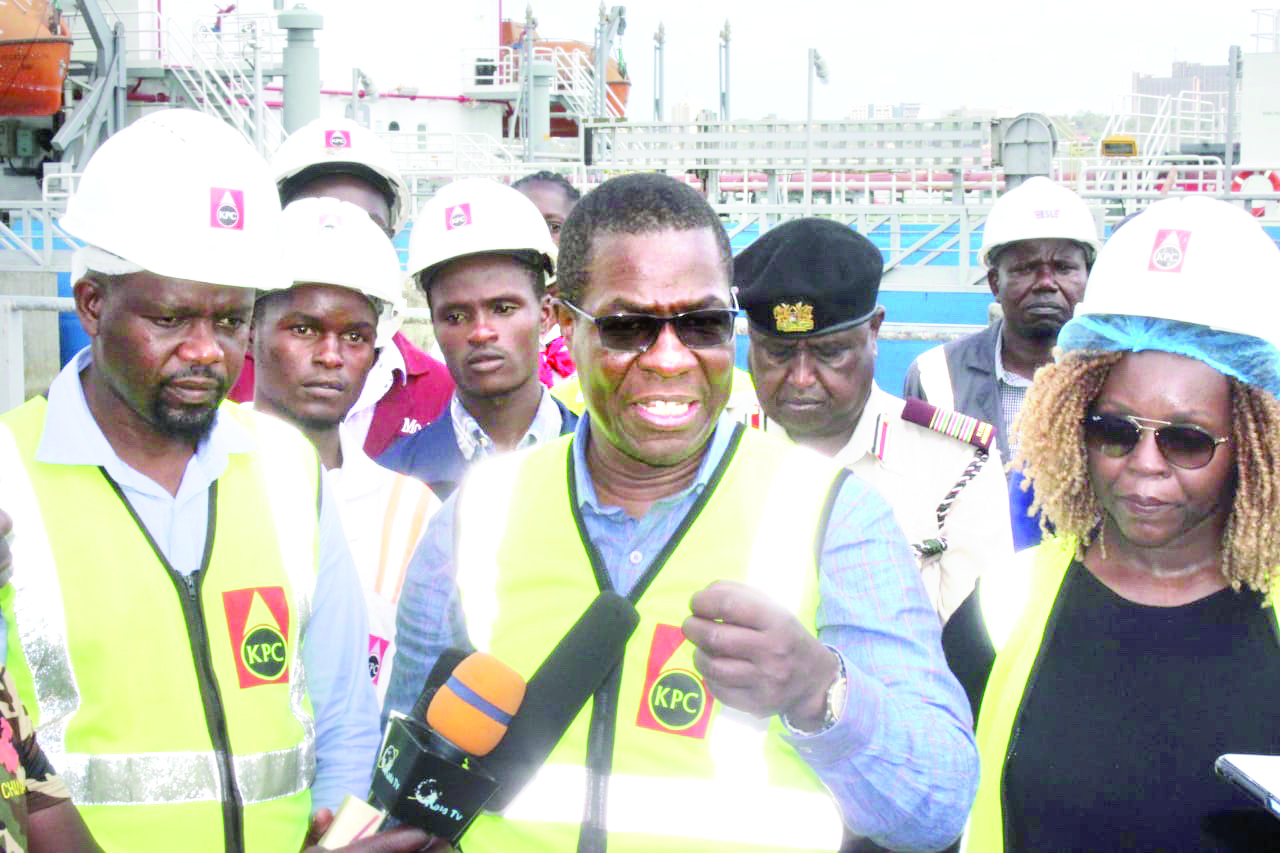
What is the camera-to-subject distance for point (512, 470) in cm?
231

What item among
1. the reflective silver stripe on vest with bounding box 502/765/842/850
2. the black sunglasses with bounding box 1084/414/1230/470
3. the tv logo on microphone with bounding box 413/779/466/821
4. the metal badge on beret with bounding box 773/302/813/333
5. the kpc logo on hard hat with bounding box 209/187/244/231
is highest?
the kpc logo on hard hat with bounding box 209/187/244/231

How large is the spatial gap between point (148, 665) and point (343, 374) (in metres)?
1.30

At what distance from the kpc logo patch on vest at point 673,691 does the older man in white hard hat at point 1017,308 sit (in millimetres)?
3227

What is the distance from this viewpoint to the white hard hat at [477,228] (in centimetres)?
388

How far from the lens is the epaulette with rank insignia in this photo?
3.51 metres

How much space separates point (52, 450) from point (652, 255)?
3.72ft

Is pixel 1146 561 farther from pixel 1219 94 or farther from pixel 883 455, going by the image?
pixel 1219 94

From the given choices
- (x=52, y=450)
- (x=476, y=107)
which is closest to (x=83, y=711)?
(x=52, y=450)

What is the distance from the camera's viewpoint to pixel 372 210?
5016 mm

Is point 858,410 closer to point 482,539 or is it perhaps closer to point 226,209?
point 482,539

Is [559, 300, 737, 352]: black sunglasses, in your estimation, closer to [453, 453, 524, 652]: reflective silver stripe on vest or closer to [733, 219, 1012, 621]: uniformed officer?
[453, 453, 524, 652]: reflective silver stripe on vest

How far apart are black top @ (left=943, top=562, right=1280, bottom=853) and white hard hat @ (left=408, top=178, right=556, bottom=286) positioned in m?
2.06

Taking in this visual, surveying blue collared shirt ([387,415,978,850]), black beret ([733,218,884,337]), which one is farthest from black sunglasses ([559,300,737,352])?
black beret ([733,218,884,337])

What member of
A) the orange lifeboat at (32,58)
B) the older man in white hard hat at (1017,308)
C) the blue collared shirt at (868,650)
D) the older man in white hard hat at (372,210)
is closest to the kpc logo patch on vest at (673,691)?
the blue collared shirt at (868,650)
